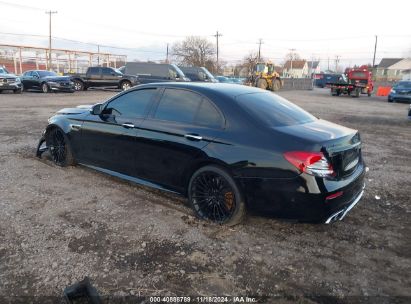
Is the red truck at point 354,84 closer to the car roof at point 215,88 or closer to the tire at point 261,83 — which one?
the tire at point 261,83

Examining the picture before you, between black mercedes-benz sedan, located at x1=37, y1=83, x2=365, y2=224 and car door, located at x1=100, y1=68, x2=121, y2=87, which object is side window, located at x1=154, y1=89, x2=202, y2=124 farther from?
car door, located at x1=100, y1=68, x2=121, y2=87

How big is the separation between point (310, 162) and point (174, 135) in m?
1.61

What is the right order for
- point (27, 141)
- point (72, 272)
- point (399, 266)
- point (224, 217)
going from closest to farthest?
point (72, 272), point (399, 266), point (224, 217), point (27, 141)

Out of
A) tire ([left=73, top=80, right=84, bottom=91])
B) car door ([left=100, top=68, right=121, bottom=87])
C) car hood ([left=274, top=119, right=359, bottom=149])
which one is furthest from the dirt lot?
tire ([left=73, top=80, right=84, bottom=91])

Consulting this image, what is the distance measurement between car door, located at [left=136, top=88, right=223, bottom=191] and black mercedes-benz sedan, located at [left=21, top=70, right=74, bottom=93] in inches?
833

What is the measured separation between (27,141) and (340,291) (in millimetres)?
7264

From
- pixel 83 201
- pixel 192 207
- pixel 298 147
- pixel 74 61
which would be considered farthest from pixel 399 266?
pixel 74 61

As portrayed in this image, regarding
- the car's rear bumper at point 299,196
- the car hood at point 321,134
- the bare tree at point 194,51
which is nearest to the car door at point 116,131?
the car's rear bumper at point 299,196

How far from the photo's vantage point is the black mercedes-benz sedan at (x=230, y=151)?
11.2 ft

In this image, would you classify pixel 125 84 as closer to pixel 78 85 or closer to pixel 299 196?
pixel 78 85

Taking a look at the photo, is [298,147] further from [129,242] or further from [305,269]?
[129,242]

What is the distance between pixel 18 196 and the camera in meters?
4.61

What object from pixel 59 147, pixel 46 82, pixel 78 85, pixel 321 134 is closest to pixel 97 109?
pixel 59 147

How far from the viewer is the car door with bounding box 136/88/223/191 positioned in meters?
3.97
